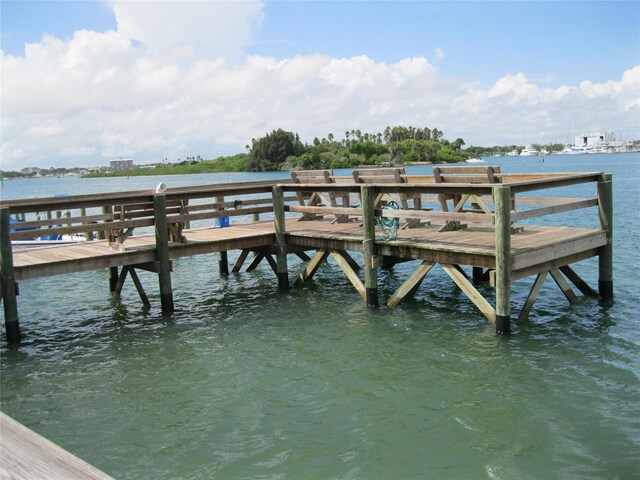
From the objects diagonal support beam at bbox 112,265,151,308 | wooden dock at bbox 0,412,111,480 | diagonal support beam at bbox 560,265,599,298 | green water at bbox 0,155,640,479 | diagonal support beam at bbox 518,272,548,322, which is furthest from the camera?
diagonal support beam at bbox 112,265,151,308

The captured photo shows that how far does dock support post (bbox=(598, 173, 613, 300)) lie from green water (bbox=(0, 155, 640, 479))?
16.5 inches

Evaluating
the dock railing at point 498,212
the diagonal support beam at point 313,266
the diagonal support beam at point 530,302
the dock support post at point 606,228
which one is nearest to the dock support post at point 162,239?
the dock railing at point 498,212

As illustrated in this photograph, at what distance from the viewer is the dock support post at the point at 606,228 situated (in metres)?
12.6

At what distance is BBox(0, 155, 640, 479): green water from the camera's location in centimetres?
714

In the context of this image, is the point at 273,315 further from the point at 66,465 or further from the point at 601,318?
the point at 66,465

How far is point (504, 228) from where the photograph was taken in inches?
411

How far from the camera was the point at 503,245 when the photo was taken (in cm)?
1048

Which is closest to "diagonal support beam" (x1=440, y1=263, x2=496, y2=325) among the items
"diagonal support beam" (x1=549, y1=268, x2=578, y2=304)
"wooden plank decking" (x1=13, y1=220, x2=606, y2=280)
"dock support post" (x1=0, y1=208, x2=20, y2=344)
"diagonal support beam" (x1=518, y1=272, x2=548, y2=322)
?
"wooden plank decking" (x1=13, y1=220, x2=606, y2=280)

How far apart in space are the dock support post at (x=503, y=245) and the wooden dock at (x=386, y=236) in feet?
0.05

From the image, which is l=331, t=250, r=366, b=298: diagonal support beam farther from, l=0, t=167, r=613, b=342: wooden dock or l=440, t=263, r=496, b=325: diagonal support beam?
l=440, t=263, r=496, b=325: diagonal support beam

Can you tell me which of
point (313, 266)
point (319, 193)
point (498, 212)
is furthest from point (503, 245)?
point (319, 193)

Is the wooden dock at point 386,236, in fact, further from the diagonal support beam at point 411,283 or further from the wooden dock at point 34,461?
the wooden dock at point 34,461

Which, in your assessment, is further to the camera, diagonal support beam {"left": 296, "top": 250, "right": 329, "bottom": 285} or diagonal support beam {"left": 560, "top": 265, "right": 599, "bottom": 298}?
diagonal support beam {"left": 296, "top": 250, "right": 329, "bottom": 285}

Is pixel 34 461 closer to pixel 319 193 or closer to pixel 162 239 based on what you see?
pixel 162 239
